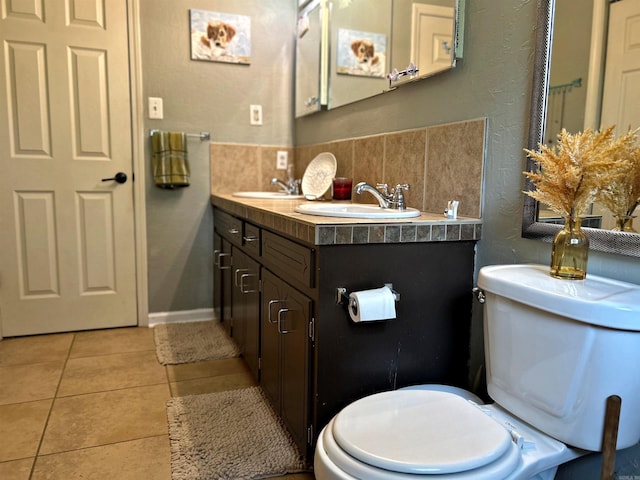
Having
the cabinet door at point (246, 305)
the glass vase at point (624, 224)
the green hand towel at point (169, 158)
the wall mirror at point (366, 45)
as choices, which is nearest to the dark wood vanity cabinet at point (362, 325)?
the cabinet door at point (246, 305)

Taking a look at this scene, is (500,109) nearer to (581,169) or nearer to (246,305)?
(581,169)

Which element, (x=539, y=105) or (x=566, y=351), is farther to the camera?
(x=539, y=105)

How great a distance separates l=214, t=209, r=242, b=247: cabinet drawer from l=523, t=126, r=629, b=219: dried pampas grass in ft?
4.43

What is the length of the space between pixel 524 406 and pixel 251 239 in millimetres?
1178

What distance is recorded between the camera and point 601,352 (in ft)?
2.99

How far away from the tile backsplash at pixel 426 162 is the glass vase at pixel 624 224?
0.45 metres

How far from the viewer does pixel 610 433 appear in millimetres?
922

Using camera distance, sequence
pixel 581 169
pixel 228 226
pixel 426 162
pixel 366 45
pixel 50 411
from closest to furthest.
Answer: pixel 581 169
pixel 426 162
pixel 50 411
pixel 366 45
pixel 228 226

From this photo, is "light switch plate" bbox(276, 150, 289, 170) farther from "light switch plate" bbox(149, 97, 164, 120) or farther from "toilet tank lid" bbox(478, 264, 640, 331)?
"toilet tank lid" bbox(478, 264, 640, 331)

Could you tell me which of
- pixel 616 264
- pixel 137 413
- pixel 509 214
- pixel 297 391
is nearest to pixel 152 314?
pixel 137 413

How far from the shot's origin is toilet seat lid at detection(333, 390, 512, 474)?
881mm

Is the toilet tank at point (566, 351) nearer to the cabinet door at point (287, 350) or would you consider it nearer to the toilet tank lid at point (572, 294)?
the toilet tank lid at point (572, 294)

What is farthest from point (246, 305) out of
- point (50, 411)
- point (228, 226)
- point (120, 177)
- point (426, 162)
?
point (120, 177)

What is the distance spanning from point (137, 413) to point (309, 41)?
209cm
